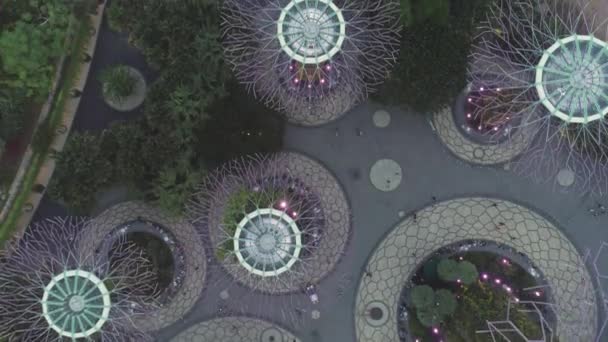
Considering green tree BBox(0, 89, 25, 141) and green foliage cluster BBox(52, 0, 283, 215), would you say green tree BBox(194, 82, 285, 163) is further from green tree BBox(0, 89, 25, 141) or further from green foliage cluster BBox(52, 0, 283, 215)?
green tree BBox(0, 89, 25, 141)

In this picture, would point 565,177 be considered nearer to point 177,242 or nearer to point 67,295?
point 177,242

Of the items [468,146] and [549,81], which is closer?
[549,81]

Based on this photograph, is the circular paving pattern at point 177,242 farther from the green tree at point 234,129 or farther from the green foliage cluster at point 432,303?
the green foliage cluster at point 432,303

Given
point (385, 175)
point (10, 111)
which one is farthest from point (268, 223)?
point (10, 111)

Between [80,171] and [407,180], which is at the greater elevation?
[407,180]

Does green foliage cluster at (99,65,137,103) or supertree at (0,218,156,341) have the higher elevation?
green foliage cluster at (99,65,137,103)

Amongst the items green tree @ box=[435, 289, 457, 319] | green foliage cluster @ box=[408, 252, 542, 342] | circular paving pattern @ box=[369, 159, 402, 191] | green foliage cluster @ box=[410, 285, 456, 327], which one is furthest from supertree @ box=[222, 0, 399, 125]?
green tree @ box=[435, 289, 457, 319]
